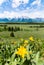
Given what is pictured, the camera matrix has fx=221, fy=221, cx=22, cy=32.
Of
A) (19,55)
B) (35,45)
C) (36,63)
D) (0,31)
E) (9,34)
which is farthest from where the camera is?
(0,31)

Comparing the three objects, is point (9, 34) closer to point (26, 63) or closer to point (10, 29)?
point (10, 29)

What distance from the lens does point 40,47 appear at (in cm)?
382

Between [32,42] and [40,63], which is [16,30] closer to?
[32,42]

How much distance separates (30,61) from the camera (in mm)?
1006

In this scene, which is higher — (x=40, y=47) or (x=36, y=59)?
A: (x=36, y=59)

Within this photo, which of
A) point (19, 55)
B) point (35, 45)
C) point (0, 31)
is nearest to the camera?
point (19, 55)

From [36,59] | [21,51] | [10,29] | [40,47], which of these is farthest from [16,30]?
[36,59]

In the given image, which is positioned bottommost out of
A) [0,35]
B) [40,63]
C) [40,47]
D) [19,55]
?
[0,35]

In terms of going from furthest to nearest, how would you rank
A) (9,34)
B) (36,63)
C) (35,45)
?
(9,34)
(35,45)
(36,63)

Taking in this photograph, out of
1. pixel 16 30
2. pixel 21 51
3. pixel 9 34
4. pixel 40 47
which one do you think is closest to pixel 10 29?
pixel 16 30

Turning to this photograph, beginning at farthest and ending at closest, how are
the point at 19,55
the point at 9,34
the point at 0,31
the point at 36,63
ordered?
1. the point at 0,31
2. the point at 9,34
3. the point at 19,55
4. the point at 36,63

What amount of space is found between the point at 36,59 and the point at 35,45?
8.71ft

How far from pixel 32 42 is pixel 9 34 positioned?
17.1 feet

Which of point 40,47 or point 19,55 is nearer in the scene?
point 19,55
